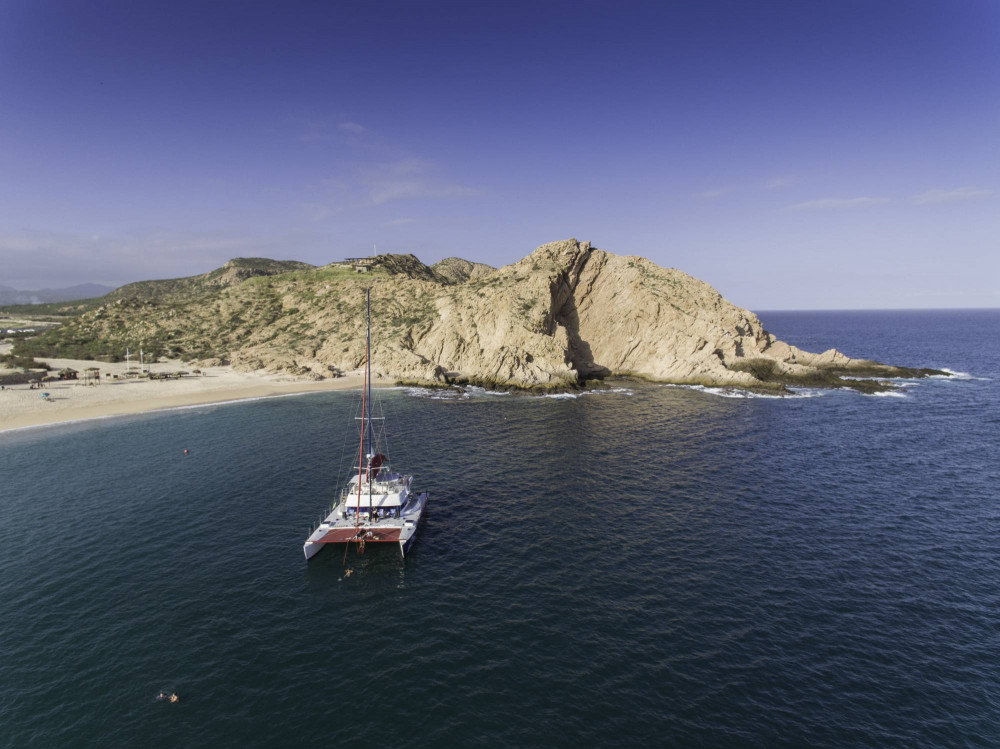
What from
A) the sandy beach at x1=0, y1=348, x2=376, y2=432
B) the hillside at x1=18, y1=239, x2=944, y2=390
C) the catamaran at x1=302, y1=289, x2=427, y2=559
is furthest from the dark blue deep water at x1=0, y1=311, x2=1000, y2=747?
the hillside at x1=18, y1=239, x2=944, y2=390

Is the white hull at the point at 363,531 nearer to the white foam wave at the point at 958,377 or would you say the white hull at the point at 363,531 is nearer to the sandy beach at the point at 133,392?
the sandy beach at the point at 133,392

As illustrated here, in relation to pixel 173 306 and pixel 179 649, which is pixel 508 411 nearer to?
pixel 179 649

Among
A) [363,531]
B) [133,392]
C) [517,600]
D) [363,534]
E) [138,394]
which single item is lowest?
[517,600]

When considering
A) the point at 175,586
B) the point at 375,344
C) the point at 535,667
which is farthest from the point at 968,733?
the point at 375,344

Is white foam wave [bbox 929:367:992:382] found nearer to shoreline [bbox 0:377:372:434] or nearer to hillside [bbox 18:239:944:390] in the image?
hillside [bbox 18:239:944:390]

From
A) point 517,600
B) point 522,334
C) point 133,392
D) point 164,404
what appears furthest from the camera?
point 522,334

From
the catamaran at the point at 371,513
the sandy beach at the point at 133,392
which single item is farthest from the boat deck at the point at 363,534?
the sandy beach at the point at 133,392

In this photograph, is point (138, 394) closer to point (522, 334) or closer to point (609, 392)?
point (522, 334)

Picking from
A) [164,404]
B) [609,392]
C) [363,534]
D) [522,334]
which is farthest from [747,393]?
[164,404]
